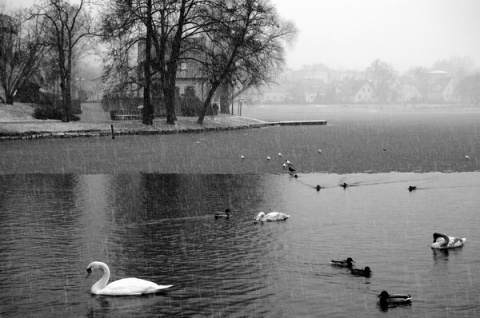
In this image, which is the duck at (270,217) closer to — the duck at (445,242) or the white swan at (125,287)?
the duck at (445,242)

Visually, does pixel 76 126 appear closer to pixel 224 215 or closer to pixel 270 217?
pixel 224 215

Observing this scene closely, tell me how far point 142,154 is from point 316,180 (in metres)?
15.6

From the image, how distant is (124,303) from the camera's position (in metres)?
12.2

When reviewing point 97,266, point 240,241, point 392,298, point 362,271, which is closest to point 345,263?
point 362,271

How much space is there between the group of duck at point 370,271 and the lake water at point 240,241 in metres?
0.16

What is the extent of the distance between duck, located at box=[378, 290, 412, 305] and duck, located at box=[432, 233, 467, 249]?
3.72 m

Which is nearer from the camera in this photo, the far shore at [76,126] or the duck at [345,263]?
the duck at [345,263]

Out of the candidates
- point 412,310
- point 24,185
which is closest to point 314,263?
point 412,310

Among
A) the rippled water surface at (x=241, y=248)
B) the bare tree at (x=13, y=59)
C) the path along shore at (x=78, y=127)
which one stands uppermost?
the bare tree at (x=13, y=59)

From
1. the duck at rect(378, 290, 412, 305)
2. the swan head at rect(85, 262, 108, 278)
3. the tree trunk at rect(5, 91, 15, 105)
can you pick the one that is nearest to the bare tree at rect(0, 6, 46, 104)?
the tree trunk at rect(5, 91, 15, 105)

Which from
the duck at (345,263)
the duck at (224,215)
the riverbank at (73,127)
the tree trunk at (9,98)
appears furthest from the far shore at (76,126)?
the duck at (345,263)

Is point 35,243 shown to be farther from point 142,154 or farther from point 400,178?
point 142,154

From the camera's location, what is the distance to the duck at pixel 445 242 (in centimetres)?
1521

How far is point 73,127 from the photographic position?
61.6m
